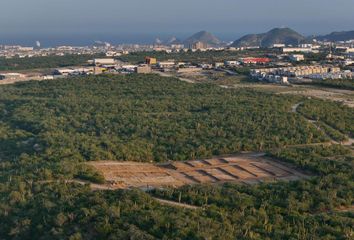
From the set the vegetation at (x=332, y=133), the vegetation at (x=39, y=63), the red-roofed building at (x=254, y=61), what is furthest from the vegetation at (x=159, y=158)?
the vegetation at (x=39, y=63)

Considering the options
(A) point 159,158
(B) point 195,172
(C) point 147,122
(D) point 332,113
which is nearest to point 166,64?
(D) point 332,113

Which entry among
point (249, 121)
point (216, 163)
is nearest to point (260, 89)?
point (249, 121)

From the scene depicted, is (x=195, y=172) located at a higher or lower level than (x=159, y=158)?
lower

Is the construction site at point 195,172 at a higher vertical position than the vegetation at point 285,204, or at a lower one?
lower

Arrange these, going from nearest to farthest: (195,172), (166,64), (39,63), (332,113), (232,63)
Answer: (195,172), (332,113), (232,63), (166,64), (39,63)

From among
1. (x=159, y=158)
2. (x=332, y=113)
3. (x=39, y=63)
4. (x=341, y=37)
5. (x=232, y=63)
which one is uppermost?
(x=341, y=37)

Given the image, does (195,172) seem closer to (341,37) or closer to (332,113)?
(332,113)

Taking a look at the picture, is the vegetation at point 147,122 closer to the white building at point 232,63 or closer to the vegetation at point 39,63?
the white building at point 232,63
